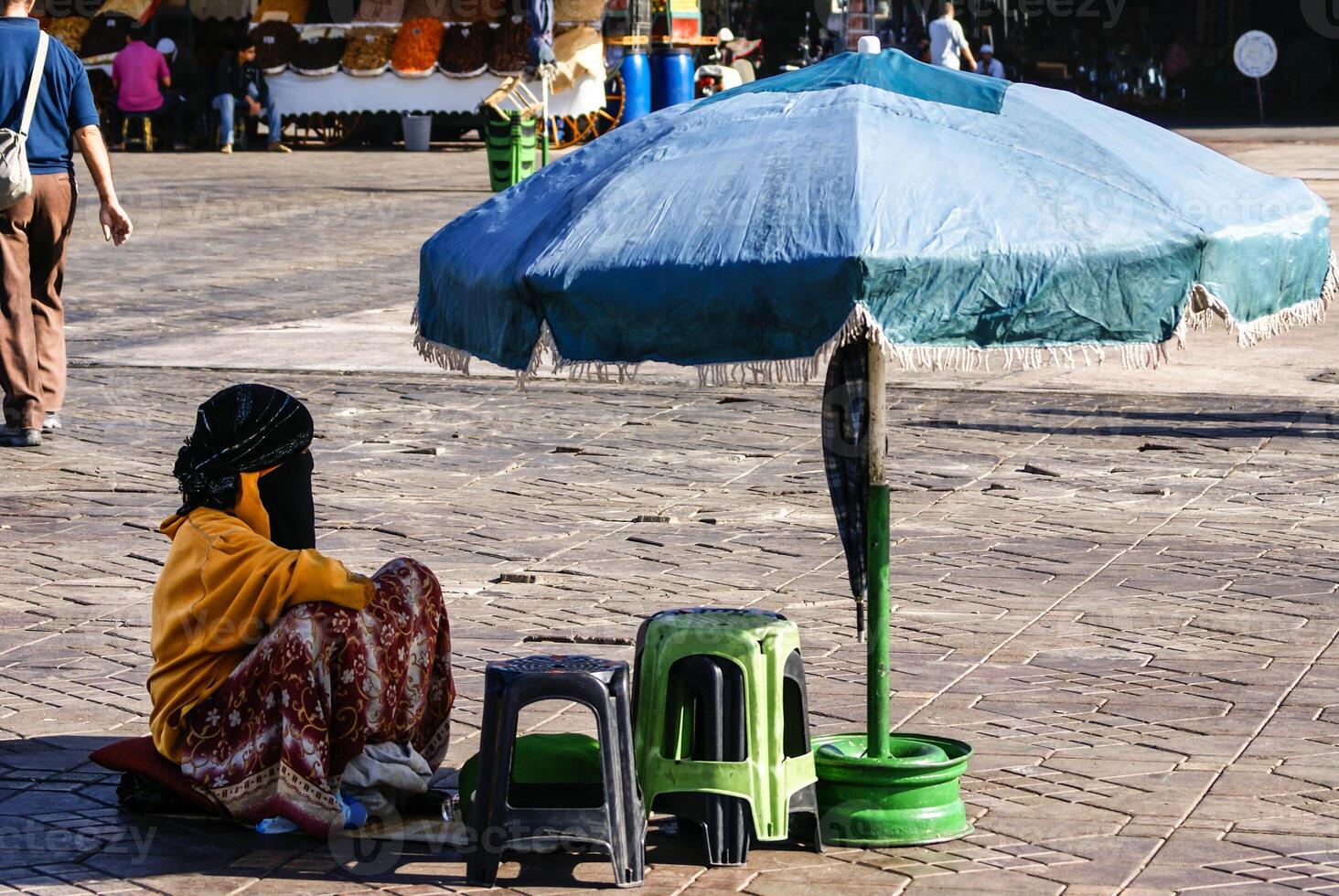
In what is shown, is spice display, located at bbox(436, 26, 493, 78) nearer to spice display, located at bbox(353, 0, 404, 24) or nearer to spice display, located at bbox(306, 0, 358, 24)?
spice display, located at bbox(353, 0, 404, 24)

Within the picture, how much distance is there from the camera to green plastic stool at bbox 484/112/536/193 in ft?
68.0

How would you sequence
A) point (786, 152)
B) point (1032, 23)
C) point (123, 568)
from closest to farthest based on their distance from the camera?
point (786, 152), point (123, 568), point (1032, 23)

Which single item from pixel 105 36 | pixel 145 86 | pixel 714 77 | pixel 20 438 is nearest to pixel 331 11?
pixel 145 86

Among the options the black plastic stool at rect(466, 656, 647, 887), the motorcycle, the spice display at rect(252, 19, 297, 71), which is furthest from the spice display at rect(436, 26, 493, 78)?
the black plastic stool at rect(466, 656, 647, 887)

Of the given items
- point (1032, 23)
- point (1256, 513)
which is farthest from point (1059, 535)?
point (1032, 23)

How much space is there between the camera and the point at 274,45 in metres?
29.2

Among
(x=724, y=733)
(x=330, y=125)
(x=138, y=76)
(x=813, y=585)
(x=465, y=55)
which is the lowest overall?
(x=813, y=585)

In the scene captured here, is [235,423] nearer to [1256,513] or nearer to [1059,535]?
[1059,535]

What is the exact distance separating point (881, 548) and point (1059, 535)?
3.13 meters

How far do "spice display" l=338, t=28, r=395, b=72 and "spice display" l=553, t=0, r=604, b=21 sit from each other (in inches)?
101

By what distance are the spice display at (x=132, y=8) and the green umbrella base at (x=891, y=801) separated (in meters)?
28.3

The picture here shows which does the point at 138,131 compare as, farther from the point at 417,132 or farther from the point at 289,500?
the point at 289,500

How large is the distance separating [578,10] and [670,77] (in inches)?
74.0

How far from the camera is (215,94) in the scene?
30.3m
